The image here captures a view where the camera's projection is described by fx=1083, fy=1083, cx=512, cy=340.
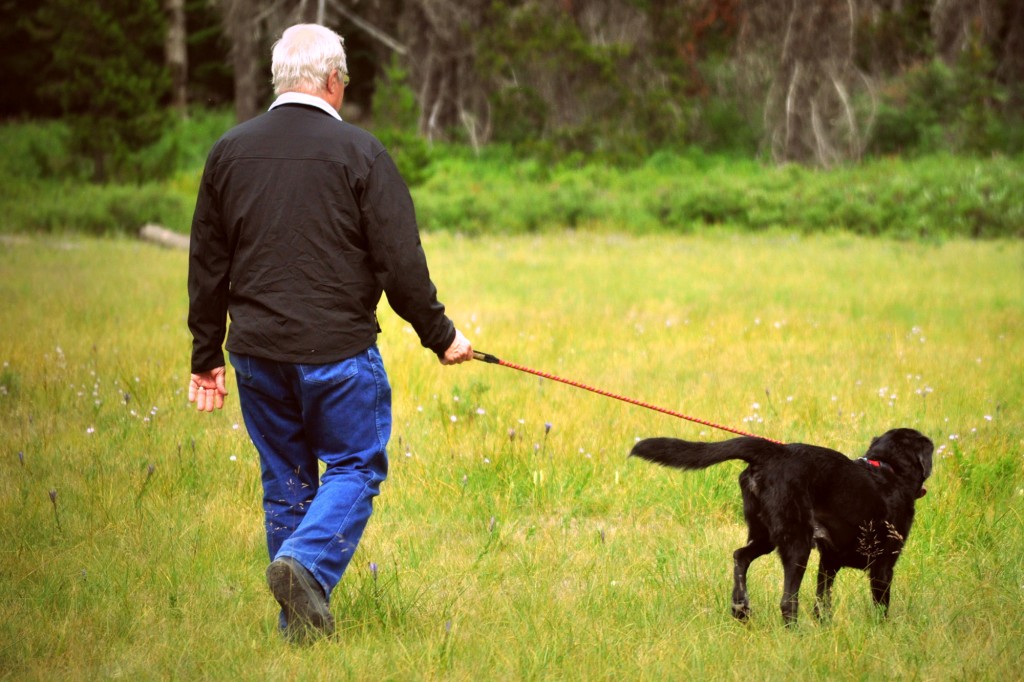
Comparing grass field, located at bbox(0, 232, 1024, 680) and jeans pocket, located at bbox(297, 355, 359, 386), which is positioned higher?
jeans pocket, located at bbox(297, 355, 359, 386)

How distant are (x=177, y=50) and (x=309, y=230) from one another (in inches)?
1183

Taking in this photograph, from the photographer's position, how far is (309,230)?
3.80 meters

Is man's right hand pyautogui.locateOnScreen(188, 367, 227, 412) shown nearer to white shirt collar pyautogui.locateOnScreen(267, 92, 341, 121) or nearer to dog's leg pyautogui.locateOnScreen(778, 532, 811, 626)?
white shirt collar pyautogui.locateOnScreen(267, 92, 341, 121)

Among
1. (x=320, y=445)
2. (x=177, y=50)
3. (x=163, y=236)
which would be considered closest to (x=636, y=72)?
(x=163, y=236)

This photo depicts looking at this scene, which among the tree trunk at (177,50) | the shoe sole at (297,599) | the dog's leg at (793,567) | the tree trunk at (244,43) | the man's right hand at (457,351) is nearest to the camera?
the shoe sole at (297,599)

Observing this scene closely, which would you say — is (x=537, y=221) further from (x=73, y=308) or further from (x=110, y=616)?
(x=110, y=616)

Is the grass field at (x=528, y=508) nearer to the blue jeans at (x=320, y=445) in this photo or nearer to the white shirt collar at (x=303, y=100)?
the blue jeans at (x=320, y=445)

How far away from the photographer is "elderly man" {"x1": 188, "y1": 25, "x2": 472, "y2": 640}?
379cm

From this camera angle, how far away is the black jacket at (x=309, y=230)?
3.79 m

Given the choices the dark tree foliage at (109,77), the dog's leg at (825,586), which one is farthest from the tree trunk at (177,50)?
the dog's leg at (825,586)

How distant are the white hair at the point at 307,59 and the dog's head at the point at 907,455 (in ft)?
8.39

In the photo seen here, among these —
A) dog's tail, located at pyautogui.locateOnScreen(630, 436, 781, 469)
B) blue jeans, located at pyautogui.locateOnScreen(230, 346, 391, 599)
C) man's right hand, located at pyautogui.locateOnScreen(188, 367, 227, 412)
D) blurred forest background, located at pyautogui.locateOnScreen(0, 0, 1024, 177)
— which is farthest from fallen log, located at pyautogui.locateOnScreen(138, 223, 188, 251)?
dog's tail, located at pyautogui.locateOnScreen(630, 436, 781, 469)

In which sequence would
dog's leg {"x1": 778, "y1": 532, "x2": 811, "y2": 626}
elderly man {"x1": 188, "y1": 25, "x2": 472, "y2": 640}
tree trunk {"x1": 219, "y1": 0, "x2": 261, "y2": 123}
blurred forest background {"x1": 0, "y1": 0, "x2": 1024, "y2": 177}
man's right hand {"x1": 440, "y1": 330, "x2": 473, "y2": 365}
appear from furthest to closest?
tree trunk {"x1": 219, "y1": 0, "x2": 261, "y2": 123} < blurred forest background {"x1": 0, "y1": 0, "x2": 1024, "y2": 177} < man's right hand {"x1": 440, "y1": 330, "x2": 473, "y2": 365} < dog's leg {"x1": 778, "y1": 532, "x2": 811, "y2": 626} < elderly man {"x1": 188, "y1": 25, "x2": 472, "y2": 640}

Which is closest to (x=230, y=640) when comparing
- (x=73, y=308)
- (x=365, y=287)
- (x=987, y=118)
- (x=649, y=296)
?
(x=365, y=287)
